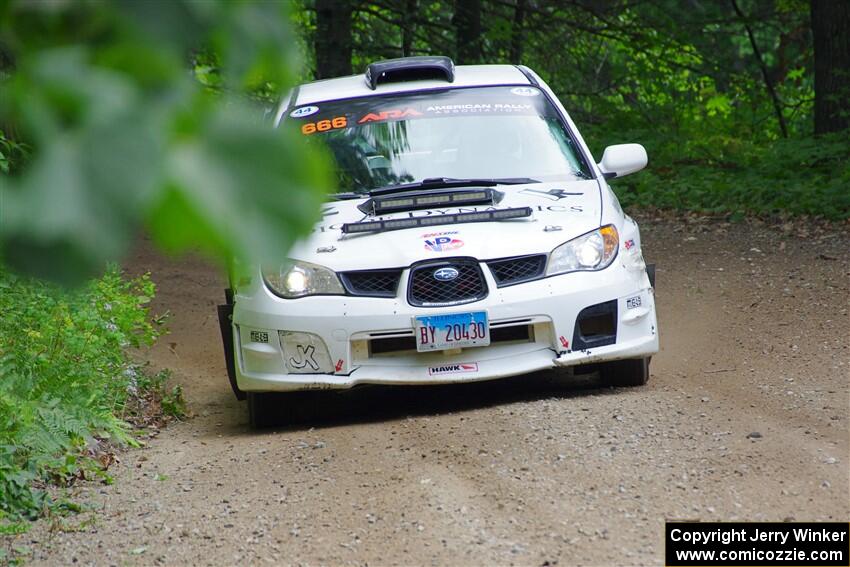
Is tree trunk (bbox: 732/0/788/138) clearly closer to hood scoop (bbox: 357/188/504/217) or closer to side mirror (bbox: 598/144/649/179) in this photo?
side mirror (bbox: 598/144/649/179)

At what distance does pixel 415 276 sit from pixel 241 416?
1905mm

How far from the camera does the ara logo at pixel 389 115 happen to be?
288 inches

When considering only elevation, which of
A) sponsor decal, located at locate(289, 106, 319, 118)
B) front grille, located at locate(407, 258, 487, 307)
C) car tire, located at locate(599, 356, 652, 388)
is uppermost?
sponsor decal, located at locate(289, 106, 319, 118)

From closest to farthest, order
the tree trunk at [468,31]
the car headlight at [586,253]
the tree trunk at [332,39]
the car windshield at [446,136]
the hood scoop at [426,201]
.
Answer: the car headlight at [586,253]
the hood scoop at [426,201]
the car windshield at [446,136]
the tree trunk at [332,39]
the tree trunk at [468,31]

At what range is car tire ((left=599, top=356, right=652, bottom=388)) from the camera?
6.51m

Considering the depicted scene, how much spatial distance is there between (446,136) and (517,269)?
1451 millimetres

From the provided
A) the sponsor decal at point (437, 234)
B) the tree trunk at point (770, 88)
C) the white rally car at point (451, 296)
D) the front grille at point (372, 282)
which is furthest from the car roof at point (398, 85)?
the tree trunk at point (770, 88)

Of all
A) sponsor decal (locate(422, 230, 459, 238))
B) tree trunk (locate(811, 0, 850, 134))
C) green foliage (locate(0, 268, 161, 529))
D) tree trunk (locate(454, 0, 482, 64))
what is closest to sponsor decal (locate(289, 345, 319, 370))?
sponsor decal (locate(422, 230, 459, 238))

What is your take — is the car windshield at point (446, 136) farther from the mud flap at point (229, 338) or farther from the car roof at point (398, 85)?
the mud flap at point (229, 338)

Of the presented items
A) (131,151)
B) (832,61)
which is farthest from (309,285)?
(832,61)

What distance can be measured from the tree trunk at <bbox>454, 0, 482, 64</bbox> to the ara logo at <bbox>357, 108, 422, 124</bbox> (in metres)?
10.8

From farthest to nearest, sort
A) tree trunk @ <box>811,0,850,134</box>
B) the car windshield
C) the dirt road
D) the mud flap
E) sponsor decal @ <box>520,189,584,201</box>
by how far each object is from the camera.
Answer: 1. tree trunk @ <box>811,0,850,134</box>
2. the car windshield
3. the mud flap
4. sponsor decal @ <box>520,189,584,201</box>
5. the dirt road

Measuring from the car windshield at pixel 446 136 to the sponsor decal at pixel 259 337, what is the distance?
3.66ft

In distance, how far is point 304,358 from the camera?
19.8 ft
